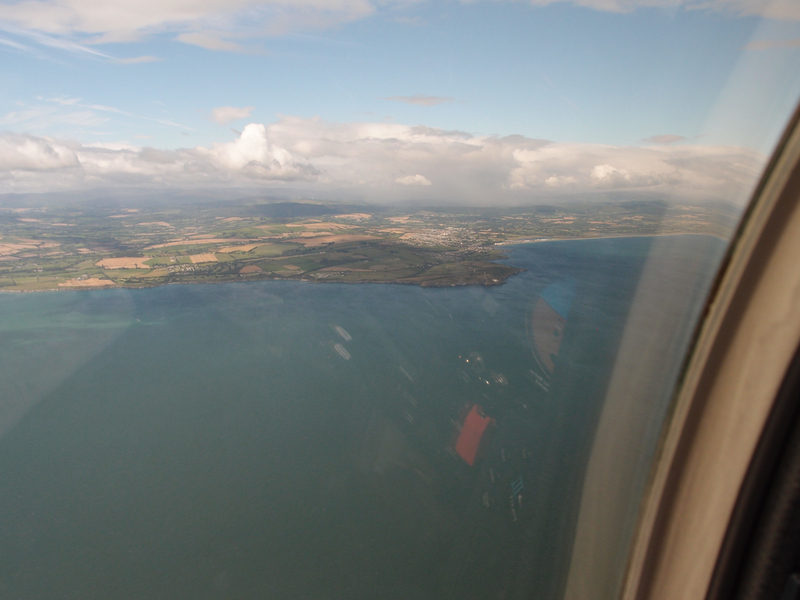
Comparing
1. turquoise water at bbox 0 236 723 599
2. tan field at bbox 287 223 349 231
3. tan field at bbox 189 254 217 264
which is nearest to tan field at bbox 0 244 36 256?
turquoise water at bbox 0 236 723 599

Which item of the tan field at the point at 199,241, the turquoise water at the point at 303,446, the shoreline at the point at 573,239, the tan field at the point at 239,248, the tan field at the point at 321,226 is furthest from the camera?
the tan field at the point at 321,226

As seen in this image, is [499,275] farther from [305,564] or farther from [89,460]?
[89,460]

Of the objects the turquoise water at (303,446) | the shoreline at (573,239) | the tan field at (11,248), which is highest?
the shoreline at (573,239)

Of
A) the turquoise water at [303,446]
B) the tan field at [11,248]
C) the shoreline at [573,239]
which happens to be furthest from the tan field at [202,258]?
the shoreline at [573,239]

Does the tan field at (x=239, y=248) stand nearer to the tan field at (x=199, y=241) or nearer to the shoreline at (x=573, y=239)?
the tan field at (x=199, y=241)

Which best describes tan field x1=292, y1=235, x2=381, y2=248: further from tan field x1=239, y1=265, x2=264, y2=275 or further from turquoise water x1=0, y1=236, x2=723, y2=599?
turquoise water x1=0, y1=236, x2=723, y2=599

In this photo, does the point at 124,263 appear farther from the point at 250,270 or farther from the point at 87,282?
the point at 250,270

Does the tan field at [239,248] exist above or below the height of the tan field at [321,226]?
below
